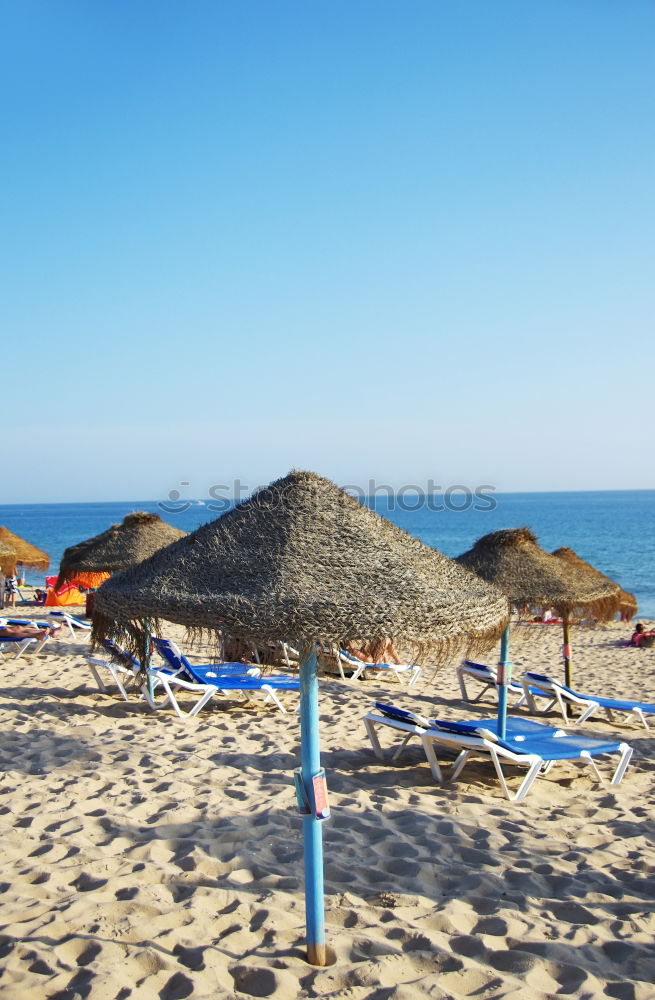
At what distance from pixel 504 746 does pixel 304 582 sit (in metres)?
3.10

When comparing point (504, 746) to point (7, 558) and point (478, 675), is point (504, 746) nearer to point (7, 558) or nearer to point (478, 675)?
point (478, 675)

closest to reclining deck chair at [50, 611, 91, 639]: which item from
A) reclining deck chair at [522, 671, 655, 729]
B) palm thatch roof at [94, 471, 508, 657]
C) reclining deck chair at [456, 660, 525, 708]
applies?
reclining deck chair at [456, 660, 525, 708]

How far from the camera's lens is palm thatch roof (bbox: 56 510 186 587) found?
1049 cm

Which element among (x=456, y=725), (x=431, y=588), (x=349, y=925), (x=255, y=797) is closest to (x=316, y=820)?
(x=349, y=925)

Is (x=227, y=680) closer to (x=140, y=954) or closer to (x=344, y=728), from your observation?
(x=344, y=728)

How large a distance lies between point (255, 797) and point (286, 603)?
106 inches

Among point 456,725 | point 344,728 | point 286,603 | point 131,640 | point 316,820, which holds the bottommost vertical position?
point 344,728

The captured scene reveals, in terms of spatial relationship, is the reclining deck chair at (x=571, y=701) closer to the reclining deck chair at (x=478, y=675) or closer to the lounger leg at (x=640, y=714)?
the lounger leg at (x=640, y=714)

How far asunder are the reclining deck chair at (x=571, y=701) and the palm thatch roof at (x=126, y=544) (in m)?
4.73

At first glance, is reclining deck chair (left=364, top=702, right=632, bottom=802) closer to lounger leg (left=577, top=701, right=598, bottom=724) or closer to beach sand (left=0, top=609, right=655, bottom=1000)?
A: beach sand (left=0, top=609, right=655, bottom=1000)

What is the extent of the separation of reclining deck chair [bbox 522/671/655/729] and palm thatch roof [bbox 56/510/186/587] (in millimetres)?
4729

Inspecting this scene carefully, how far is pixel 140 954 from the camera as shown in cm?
311

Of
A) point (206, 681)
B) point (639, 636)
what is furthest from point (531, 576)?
point (639, 636)

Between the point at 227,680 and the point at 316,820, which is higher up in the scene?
the point at 316,820
